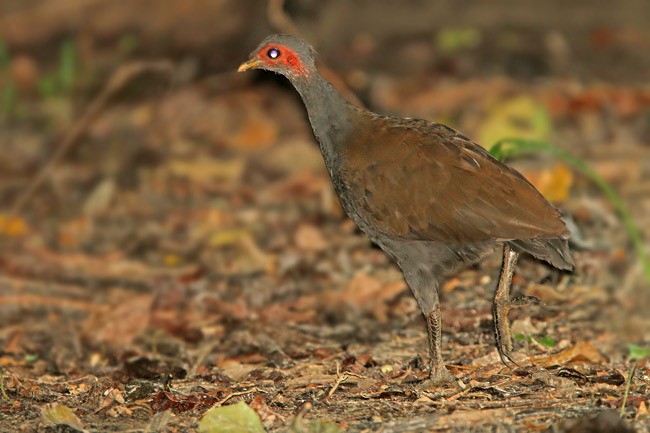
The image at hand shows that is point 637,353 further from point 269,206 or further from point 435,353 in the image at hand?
point 269,206

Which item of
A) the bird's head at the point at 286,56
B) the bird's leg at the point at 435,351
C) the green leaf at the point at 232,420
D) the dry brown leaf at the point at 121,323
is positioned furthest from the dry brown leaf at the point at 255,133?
the green leaf at the point at 232,420

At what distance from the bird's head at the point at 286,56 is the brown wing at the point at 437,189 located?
48 cm

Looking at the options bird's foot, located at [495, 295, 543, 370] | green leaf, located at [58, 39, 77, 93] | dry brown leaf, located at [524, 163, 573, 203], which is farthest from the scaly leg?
green leaf, located at [58, 39, 77, 93]

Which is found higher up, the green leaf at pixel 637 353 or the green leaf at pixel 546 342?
the green leaf at pixel 546 342

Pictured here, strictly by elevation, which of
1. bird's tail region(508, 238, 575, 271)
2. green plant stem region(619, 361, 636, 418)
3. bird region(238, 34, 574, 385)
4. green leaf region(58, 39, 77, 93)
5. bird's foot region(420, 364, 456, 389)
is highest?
green leaf region(58, 39, 77, 93)

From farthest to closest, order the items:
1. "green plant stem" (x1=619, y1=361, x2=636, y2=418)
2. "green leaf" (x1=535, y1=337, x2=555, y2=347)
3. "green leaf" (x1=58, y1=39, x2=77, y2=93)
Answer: "green leaf" (x1=58, y1=39, x2=77, y2=93) < "green leaf" (x1=535, y1=337, x2=555, y2=347) < "green plant stem" (x1=619, y1=361, x2=636, y2=418)

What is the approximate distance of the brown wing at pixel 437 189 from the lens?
14.4ft

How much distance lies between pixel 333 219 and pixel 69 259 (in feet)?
6.17

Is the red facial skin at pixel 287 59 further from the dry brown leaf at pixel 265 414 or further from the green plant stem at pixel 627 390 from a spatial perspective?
the green plant stem at pixel 627 390

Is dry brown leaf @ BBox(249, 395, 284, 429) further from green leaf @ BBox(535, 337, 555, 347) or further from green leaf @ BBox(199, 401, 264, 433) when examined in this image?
green leaf @ BBox(535, 337, 555, 347)

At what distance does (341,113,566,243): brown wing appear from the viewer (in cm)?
439

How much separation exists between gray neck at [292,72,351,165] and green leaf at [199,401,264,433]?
1.33m

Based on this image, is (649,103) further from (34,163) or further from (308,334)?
(34,163)

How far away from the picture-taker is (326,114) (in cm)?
494
